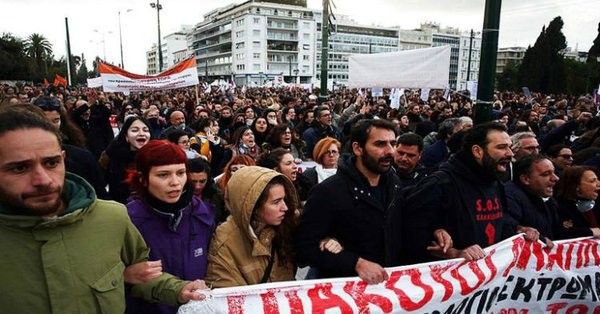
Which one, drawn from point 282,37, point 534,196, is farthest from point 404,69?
point 282,37

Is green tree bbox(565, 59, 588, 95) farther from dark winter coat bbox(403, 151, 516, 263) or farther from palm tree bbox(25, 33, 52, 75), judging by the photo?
palm tree bbox(25, 33, 52, 75)

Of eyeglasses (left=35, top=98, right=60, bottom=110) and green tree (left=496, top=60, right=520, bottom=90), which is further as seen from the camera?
green tree (left=496, top=60, right=520, bottom=90)

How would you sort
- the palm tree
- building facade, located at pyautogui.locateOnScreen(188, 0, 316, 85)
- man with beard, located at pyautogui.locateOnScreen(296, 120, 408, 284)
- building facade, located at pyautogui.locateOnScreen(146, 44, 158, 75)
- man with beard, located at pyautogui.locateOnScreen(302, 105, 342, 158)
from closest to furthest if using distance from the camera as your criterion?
man with beard, located at pyautogui.locateOnScreen(296, 120, 408, 284)
man with beard, located at pyautogui.locateOnScreen(302, 105, 342, 158)
the palm tree
building facade, located at pyautogui.locateOnScreen(188, 0, 316, 85)
building facade, located at pyautogui.locateOnScreen(146, 44, 158, 75)

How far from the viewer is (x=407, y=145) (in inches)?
183

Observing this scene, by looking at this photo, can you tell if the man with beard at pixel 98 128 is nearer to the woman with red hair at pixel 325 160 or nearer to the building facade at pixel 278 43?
the woman with red hair at pixel 325 160

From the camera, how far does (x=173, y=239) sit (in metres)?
2.34

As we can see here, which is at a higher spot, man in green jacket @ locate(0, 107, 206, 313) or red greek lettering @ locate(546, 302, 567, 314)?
man in green jacket @ locate(0, 107, 206, 313)

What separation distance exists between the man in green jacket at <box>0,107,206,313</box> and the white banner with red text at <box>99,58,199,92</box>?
1078cm

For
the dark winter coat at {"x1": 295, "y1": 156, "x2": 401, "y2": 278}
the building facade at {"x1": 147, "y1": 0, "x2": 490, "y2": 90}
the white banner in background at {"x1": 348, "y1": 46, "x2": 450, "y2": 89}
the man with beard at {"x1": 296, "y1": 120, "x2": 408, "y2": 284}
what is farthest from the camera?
the building facade at {"x1": 147, "y1": 0, "x2": 490, "y2": 90}

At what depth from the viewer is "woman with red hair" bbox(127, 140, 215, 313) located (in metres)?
2.29

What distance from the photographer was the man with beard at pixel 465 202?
115 inches

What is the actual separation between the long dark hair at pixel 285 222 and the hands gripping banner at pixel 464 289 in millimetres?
294

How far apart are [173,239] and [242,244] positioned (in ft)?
1.34

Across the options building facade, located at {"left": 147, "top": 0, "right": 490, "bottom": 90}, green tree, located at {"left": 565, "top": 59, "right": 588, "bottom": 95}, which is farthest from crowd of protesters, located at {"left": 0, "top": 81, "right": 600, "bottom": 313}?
building facade, located at {"left": 147, "top": 0, "right": 490, "bottom": 90}
